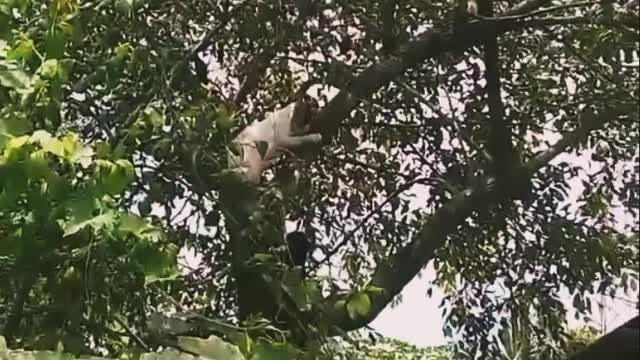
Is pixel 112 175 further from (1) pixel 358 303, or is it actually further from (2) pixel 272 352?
(1) pixel 358 303

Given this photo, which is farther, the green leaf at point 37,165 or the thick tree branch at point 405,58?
the thick tree branch at point 405,58

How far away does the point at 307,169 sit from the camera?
3609 mm

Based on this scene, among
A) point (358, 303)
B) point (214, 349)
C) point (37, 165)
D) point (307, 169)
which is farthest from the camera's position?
point (307, 169)

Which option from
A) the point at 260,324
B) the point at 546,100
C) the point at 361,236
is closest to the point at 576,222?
the point at 546,100

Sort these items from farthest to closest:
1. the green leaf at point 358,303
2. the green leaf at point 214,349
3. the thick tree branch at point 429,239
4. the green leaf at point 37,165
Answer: the thick tree branch at point 429,239
the green leaf at point 358,303
the green leaf at point 214,349
the green leaf at point 37,165

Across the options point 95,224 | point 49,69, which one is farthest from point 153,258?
point 49,69

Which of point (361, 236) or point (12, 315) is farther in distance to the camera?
point (361, 236)

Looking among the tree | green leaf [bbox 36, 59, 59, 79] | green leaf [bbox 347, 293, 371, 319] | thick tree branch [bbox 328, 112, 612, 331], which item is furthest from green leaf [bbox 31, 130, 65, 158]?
thick tree branch [bbox 328, 112, 612, 331]

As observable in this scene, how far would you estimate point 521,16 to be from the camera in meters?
3.27

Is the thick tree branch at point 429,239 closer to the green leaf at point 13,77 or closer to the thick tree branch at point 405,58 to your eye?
the thick tree branch at point 405,58

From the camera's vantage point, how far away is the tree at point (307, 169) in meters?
1.55

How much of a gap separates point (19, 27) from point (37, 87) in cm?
27

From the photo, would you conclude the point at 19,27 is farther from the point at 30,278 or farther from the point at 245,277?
the point at 245,277

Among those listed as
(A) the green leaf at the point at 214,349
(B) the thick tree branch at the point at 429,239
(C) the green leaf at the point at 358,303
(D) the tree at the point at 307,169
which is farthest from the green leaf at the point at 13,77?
(B) the thick tree branch at the point at 429,239
